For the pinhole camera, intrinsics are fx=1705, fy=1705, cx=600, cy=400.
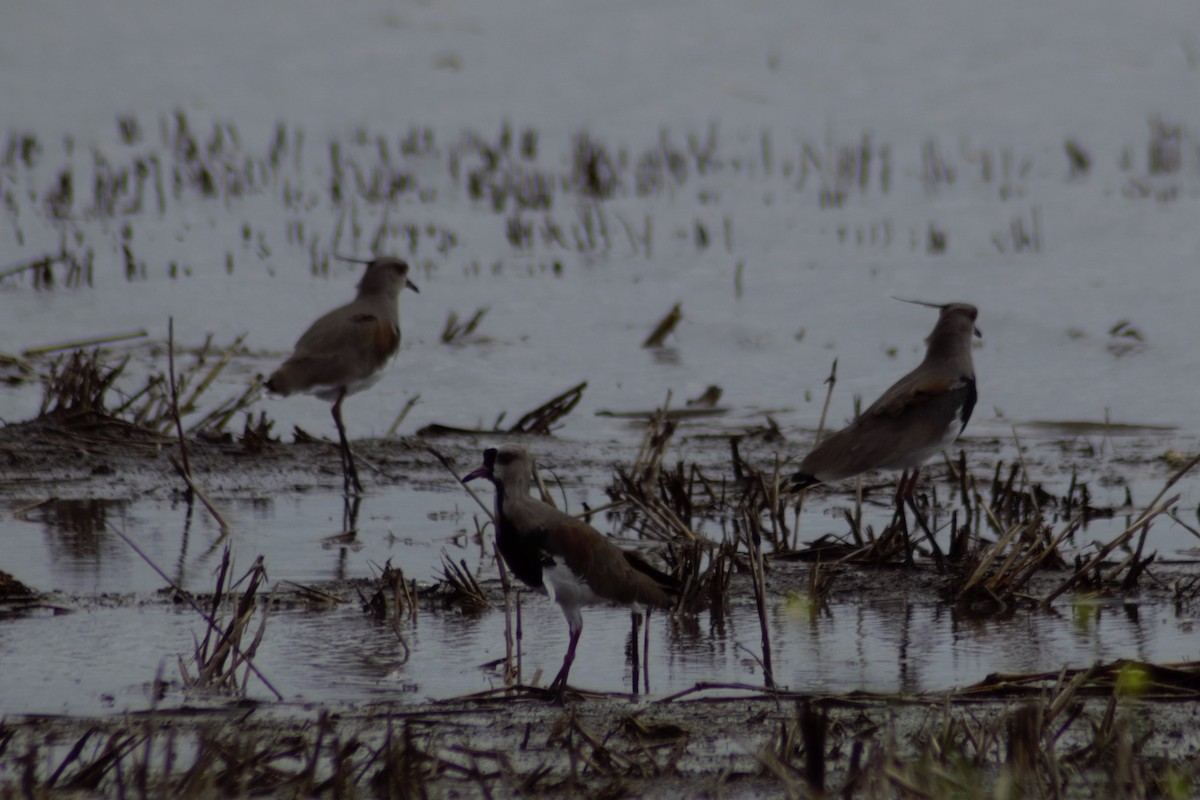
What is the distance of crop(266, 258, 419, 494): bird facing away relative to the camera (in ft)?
25.2

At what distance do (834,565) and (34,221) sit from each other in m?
9.75

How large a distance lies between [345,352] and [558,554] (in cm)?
365

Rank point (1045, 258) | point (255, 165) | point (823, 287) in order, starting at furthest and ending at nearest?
point (255, 165), point (1045, 258), point (823, 287)

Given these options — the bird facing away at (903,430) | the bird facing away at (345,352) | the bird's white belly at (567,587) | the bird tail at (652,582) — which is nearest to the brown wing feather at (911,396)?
the bird facing away at (903,430)

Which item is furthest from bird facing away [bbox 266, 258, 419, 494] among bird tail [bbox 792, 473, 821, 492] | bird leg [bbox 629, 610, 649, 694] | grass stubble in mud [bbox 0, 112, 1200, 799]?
bird leg [bbox 629, 610, 649, 694]

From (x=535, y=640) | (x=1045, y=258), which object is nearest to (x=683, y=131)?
(x=1045, y=258)

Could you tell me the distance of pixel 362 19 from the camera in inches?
867

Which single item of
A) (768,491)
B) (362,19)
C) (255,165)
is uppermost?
(362,19)

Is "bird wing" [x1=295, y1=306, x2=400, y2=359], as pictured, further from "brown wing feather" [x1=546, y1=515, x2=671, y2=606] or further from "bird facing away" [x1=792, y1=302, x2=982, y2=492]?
"brown wing feather" [x1=546, y1=515, x2=671, y2=606]

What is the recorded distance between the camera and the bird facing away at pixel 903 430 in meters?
5.95

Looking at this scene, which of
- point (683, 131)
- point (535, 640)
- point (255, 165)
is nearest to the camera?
point (535, 640)

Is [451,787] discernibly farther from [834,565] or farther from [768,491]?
[768,491]

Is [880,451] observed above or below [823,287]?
below

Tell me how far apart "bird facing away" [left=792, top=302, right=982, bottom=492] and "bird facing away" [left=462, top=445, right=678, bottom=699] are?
4.85ft
